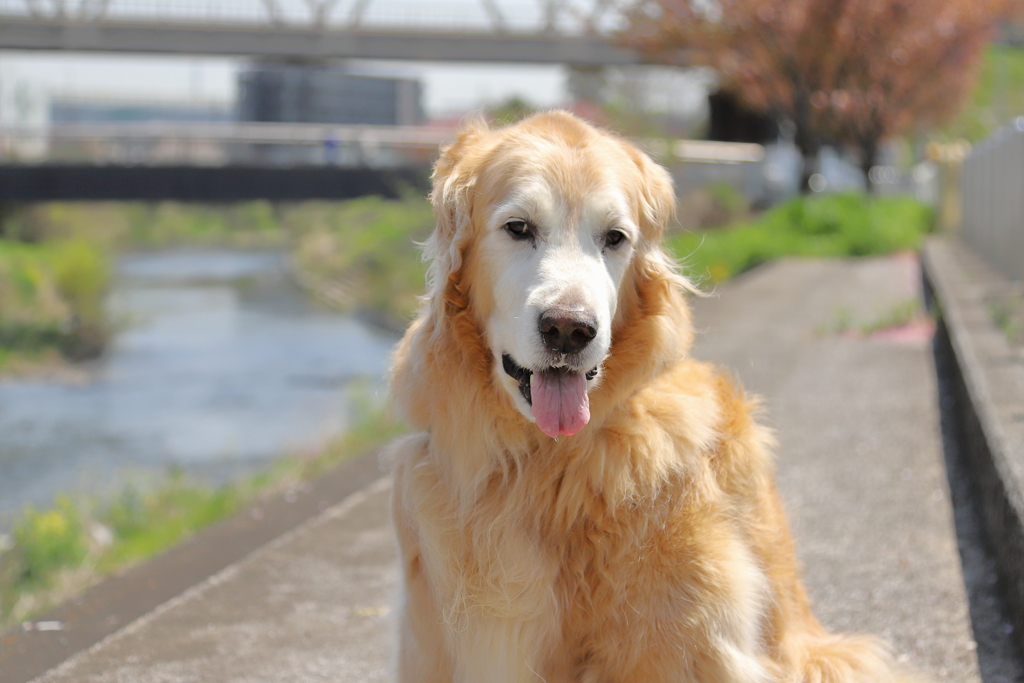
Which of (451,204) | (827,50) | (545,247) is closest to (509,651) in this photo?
(545,247)

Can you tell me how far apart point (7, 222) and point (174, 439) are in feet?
62.2

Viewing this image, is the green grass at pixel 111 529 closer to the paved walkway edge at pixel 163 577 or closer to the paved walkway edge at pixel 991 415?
the paved walkway edge at pixel 163 577

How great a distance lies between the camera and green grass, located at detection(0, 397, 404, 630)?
6184mm

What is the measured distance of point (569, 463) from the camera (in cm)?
241

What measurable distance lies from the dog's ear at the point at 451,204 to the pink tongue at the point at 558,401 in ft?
1.25

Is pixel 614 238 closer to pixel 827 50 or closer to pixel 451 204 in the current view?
pixel 451 204

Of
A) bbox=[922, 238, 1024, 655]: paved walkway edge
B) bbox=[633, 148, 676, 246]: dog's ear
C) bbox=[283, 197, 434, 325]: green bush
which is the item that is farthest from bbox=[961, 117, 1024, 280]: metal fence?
bbox=[283, 197, 434, 325]: green bush

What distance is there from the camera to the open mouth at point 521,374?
7.72ft

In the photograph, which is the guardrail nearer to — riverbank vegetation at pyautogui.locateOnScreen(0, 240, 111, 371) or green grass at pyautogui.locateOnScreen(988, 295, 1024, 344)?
riverbank vegetation at pyautogui.locateOnScreen(0, 240, 111, 371)

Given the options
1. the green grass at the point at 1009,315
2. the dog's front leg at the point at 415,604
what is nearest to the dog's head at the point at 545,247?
the dog's front leg at the point at 415,604

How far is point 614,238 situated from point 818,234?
18.5 meters

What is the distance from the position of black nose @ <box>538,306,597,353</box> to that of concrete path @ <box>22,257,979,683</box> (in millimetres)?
1516

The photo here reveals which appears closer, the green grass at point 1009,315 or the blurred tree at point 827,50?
the green grass at point 1009,315

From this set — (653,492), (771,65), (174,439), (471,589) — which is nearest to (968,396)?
(653,492)
